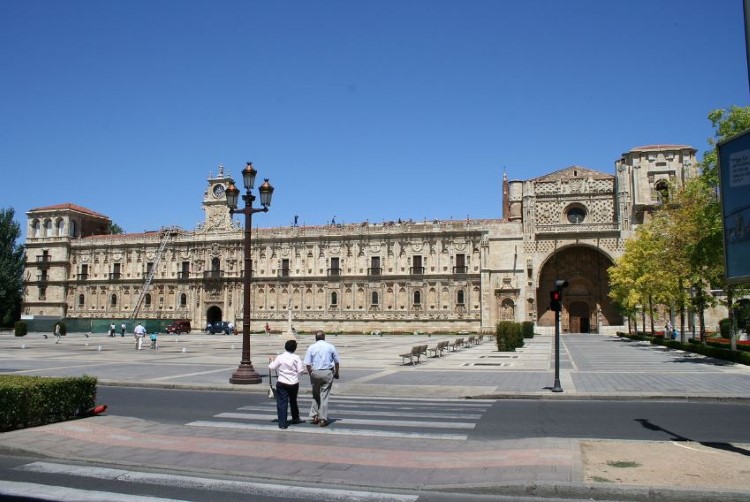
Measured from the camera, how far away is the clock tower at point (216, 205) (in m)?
74.2

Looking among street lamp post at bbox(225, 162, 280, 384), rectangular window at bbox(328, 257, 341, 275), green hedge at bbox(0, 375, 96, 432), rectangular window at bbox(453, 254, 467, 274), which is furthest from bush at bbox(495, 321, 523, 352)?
rectangular window at bbox(328, 257, 341, 275)

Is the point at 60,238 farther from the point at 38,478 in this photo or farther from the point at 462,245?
the point at 38,478

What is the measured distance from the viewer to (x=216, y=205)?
2943 inches

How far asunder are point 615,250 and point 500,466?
57467mm

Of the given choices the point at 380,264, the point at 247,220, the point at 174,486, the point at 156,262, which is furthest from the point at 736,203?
the point at 156,262

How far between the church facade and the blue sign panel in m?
54.7

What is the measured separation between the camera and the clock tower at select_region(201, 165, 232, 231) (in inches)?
2921

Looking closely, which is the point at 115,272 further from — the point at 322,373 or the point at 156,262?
the point at 322,373

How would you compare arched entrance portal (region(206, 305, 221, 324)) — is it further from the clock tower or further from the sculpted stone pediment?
the sculpted stone pediment

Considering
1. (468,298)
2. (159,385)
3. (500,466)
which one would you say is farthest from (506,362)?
(468,298)

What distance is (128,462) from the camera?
827cm

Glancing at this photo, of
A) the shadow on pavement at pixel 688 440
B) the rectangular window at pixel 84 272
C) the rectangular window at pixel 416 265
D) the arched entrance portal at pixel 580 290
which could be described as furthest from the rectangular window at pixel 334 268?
the shadow on pavement at pixel 688 440

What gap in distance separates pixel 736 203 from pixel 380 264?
6017 centimetres

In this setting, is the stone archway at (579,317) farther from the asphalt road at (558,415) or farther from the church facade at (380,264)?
the asphalt road at (558,415)
